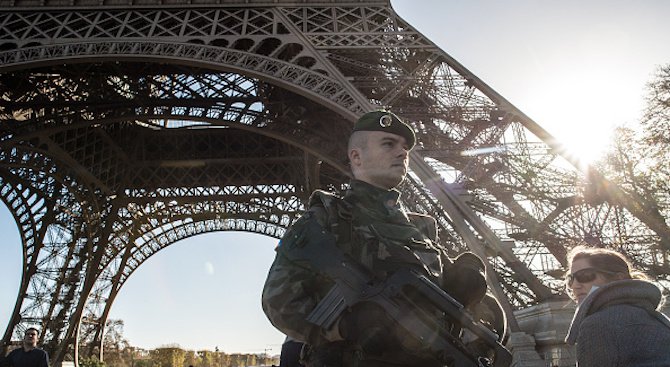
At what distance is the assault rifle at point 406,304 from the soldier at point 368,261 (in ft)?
0.10

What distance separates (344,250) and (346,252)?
35mm

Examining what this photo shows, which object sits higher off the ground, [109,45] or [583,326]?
[109,45]

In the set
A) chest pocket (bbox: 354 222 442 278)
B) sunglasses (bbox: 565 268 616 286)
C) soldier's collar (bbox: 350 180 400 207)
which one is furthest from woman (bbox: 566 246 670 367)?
soldier's collar (bbox: 350 180 400 207)

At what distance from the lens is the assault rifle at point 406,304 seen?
149cm

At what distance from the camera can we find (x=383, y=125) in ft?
6.79

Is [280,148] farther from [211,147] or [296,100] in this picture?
[296,100]

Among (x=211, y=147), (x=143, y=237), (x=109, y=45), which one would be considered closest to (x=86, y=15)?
(x=109, y=45)

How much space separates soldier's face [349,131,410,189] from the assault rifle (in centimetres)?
48

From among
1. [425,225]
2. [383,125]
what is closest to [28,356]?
[425,225]

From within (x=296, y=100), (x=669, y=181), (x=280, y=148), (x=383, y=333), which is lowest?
(x=383, y=333)

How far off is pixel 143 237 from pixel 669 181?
24.5 m

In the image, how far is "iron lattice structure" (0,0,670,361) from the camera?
37.3 feet

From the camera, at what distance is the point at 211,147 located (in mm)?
23594

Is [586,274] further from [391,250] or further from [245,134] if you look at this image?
[245,134]
